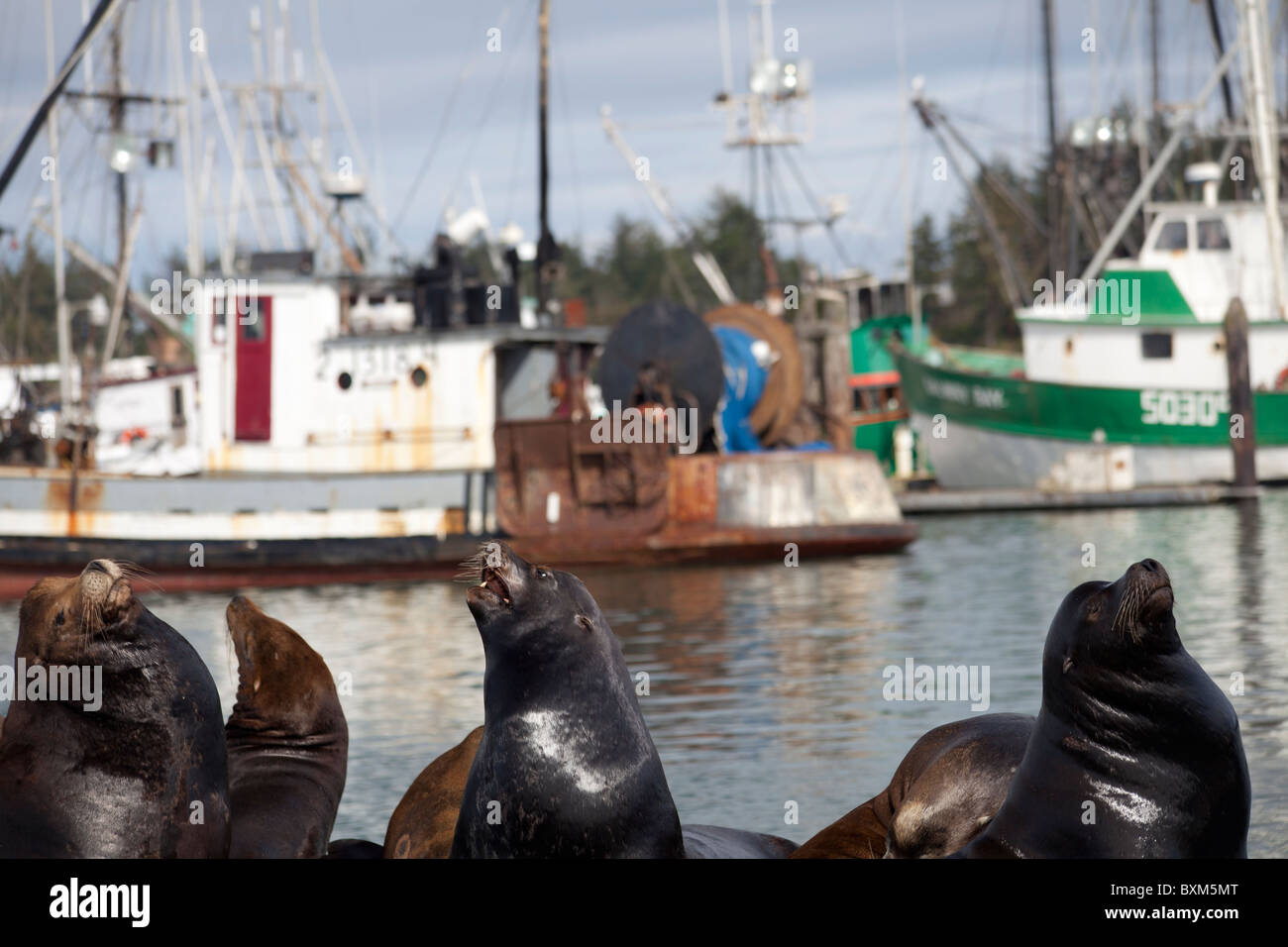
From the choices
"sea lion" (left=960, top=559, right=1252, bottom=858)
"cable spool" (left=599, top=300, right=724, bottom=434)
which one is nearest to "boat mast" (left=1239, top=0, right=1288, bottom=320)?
"cable spool" (left=599, top=300, right=724, bottom=434)

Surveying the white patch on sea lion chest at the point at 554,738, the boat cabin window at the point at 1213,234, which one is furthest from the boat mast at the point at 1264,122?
the white patch on sea lion chest at the point at 554,738

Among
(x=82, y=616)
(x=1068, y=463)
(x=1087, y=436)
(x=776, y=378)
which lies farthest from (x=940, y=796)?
(x=1087, y=436)

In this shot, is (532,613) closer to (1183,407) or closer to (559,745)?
(559,745)

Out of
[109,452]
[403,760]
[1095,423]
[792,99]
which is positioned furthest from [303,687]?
[792,99]

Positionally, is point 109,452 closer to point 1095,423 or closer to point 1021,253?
point 1095,423

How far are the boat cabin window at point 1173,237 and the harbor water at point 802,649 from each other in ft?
29.0

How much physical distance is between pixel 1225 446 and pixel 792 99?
12877 millimetres

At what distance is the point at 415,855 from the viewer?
577 cm

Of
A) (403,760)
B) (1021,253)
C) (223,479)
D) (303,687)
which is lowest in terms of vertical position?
(403,760)

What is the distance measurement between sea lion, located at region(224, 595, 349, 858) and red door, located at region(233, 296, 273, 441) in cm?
1703

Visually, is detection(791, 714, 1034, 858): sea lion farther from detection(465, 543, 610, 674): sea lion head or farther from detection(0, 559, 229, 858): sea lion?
detection(0, 559, 229, 858): sea lion

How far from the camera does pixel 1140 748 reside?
Answer: 4.84m

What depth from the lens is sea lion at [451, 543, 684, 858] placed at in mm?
4777

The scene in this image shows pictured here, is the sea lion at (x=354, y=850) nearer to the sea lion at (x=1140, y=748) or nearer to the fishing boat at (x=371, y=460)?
the sea lion at (x=1140, y=748)
